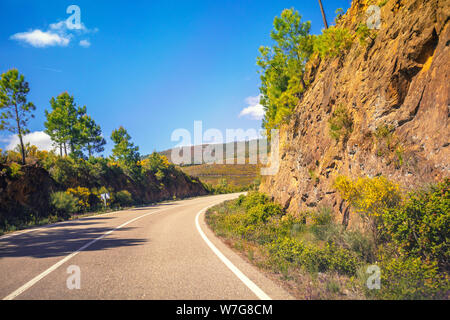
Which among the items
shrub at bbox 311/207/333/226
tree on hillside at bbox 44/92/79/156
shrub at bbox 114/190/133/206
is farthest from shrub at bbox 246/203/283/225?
tree on hillside at bbox 44/92/79/156

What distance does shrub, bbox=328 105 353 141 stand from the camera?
7.89m

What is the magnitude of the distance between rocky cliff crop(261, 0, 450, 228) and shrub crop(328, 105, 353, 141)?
0.12 metres

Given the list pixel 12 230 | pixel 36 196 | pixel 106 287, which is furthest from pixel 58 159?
pixel 106 287

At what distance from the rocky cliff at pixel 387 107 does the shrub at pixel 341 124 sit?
0.12 metres

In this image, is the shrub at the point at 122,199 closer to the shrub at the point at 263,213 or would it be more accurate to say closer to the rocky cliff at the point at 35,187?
the rocky cliff at the point at 35,187

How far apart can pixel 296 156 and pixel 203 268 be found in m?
8.28

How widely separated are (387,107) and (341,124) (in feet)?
5.85

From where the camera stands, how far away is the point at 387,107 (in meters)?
6.39

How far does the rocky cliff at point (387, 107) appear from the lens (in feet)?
16.7

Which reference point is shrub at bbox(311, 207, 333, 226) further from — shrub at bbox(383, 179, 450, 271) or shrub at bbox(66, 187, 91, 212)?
shrub at bbox(66, 187, 91, 212)

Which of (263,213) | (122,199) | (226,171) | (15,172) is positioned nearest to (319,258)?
(263,213)

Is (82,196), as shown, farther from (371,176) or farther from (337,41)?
(371,176)
